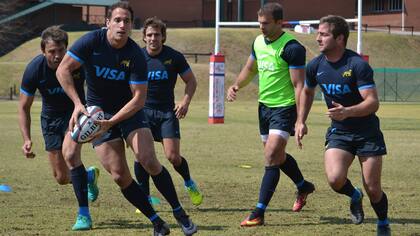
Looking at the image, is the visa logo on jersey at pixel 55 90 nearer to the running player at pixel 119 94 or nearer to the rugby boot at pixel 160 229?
the running player at pixel 119 94

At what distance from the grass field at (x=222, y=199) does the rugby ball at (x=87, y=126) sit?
41.3 inches

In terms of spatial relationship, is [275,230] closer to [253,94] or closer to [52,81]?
[52,81]

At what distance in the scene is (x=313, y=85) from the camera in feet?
28.2

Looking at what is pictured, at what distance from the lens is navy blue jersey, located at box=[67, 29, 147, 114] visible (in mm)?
7914

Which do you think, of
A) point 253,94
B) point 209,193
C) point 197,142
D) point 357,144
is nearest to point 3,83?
point 253,94

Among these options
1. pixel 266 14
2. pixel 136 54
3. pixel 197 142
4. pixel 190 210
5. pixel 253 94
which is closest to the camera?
pixel 136 54

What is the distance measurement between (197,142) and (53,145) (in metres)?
9.77

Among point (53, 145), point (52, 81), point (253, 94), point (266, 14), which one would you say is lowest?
point (253, 94)

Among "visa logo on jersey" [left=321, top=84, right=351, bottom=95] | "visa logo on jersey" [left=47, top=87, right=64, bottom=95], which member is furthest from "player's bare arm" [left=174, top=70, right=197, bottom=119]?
"visa logo on jersey" [left=321, top=84, right=351, bottom=95]

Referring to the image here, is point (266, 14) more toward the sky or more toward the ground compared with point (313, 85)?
more toward the sky

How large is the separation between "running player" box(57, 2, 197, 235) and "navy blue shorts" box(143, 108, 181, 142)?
1.90 m

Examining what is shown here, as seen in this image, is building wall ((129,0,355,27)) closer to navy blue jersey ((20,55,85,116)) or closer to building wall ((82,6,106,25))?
building wall ((82,6,106,25))

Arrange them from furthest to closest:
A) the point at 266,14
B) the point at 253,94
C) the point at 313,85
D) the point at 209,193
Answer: the point at 253,94, the point at 209,193, the point at 266,14, the point at 313,85

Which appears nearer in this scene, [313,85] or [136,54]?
[136,54]
